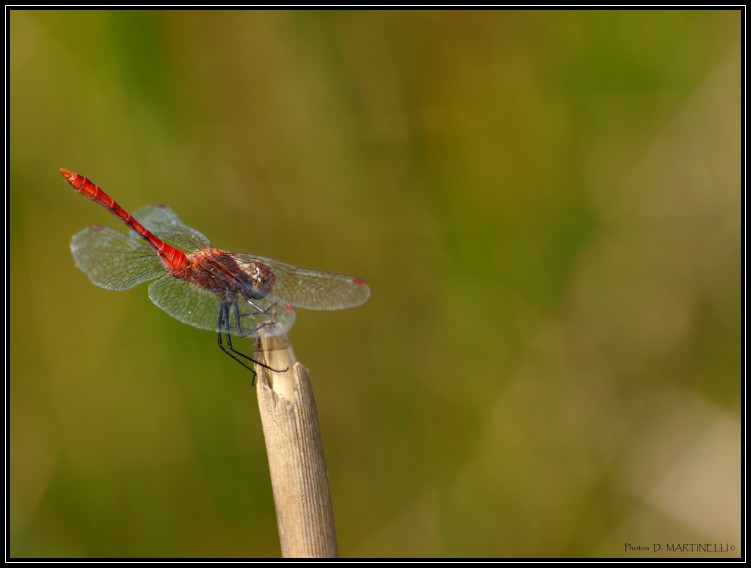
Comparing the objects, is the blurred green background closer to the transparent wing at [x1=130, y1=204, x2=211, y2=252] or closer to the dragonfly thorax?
the transparent wing at [x1=130, y1=204, x2=211, y2=252]

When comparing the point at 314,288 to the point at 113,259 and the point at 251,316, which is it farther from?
the point at 113,259

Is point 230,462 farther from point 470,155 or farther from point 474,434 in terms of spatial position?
point 470,155

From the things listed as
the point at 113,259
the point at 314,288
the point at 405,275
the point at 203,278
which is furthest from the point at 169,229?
the point at 405,275

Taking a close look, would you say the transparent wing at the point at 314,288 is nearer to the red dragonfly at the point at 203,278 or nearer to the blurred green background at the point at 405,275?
the red dragonfly at the point at 203,278

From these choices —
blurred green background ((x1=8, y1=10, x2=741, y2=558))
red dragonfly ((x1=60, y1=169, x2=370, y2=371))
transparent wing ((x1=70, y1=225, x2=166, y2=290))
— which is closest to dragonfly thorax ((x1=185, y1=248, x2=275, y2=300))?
red dragonfly ((x1=60, y1=169, x2=370, y2=371))

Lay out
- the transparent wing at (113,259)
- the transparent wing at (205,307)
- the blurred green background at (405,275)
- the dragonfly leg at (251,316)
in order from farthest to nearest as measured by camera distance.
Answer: the blurred green background at (405,275) → the transparent wing at (113,259) → the transparent wing at (205,307) → the dragonfly leg at (251,316)

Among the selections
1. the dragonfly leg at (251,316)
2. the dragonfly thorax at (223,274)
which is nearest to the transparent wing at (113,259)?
the dragonfly thorax at (223,274)

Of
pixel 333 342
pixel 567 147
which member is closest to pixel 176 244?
pixel 333 342
